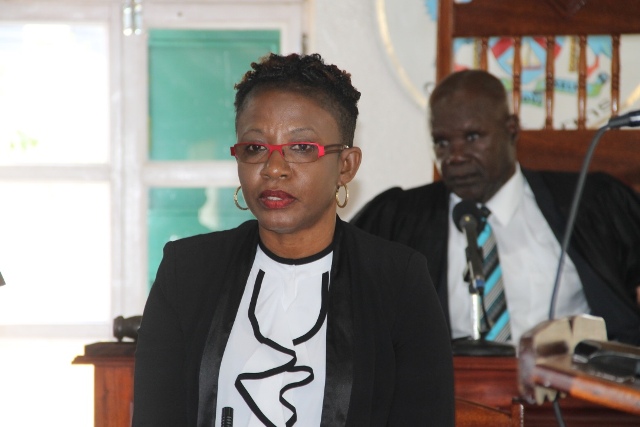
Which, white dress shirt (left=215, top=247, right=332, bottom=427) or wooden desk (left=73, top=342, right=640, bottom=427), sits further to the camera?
wooden desk (left=73, top=342, right=640, bottom=427)

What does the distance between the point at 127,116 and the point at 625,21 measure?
219 centimetres

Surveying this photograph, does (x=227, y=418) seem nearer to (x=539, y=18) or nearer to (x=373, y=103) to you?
Answer: (x=539, y=18)

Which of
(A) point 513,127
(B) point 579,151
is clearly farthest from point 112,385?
(B) point 579,151

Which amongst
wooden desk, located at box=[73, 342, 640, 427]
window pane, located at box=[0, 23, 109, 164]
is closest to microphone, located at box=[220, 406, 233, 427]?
wooden desk, located at box=[73, 342, 640, 427]

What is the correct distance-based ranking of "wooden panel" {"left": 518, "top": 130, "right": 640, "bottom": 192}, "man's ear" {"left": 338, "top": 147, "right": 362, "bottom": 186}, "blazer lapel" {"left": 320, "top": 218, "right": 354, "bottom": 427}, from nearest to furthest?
"blazer lapel" {"left": 320, "top": 218, "right": 354, "bottom": 427}
"man's ear" {"left": 338, "top": 147, "right": 362, "bottom": 186}
"wooden panel" {"left": 518, "top": 130, "right": 640, "bottom": 192}

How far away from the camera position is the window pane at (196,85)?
4012 mm

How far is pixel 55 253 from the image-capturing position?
405cm

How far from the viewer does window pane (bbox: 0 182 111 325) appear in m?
4.03

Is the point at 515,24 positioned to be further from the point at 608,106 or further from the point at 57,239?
the point at 57,239

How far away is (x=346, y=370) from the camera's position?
55.1 inches

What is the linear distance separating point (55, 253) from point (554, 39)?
95.1 inches

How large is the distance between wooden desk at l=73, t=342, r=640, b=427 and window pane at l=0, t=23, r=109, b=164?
2216 mm

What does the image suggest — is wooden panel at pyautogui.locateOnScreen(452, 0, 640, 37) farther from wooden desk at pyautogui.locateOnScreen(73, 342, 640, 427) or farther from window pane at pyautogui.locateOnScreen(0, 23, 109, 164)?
window pane at pyautogui.locateOnScreen(0, 23, 109, 164)

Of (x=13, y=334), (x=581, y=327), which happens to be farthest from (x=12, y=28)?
(x=581, y=327)
